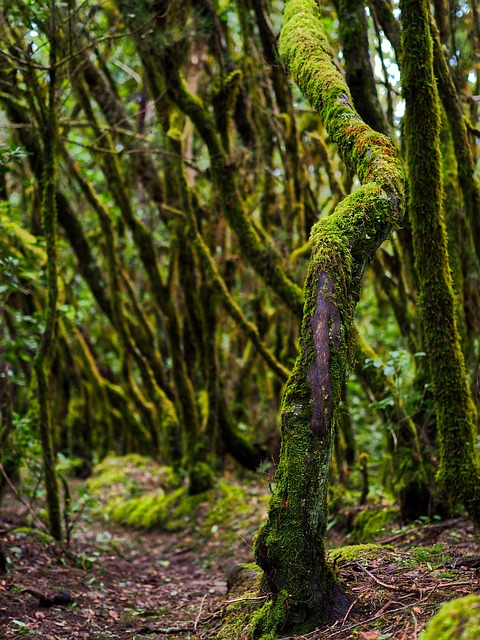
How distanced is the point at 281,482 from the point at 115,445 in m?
10.4

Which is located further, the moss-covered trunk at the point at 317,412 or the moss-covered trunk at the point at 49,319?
the moss-covered trunk at the point at 49,319

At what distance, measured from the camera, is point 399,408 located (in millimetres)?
5348

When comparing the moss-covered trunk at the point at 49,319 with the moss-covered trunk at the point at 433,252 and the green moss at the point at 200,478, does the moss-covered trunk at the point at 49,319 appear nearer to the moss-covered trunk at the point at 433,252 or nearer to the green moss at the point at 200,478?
the green moss at the point at 200,478

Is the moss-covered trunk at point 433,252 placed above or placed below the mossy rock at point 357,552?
above

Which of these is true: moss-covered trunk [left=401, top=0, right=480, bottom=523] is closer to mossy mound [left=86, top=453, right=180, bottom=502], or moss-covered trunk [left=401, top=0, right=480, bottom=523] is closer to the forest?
the forest

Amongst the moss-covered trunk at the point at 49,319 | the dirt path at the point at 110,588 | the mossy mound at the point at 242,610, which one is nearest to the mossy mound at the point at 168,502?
the dirt path at the point at 110,588

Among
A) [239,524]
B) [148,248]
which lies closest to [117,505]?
[239,524]

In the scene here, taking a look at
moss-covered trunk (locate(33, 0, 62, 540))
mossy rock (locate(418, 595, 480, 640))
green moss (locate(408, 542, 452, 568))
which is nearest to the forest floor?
green moss (locate(408, 542, 452, 568))

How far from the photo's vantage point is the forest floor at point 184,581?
290 centimetres

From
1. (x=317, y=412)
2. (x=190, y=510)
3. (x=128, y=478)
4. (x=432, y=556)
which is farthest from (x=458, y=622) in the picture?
(x=128, y=478)

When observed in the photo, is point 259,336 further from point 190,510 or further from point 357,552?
point 357,552

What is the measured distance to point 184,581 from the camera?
591cm

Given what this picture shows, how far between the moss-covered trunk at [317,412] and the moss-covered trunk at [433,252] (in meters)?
0.99

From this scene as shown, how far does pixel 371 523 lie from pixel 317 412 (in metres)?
3.17
